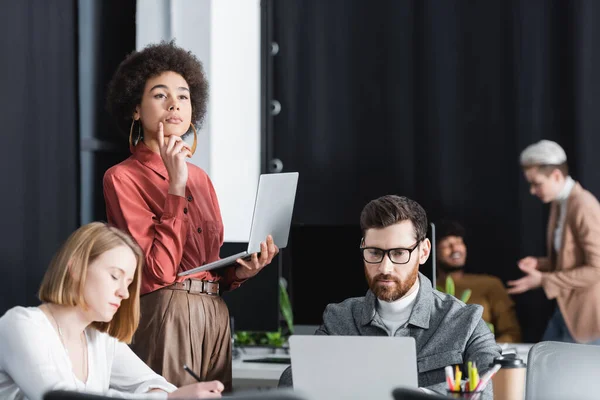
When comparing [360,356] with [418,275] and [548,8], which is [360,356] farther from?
[548,8]

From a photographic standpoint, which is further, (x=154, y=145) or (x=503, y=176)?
(x=503, y=176)

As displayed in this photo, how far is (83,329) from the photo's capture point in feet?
5.99

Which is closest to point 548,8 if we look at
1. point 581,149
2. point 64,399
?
point 581,149

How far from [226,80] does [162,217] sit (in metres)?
1.97

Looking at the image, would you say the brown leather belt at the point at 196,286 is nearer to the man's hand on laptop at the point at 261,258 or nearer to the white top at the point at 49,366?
the man's hand on laptop at the point at 261,258

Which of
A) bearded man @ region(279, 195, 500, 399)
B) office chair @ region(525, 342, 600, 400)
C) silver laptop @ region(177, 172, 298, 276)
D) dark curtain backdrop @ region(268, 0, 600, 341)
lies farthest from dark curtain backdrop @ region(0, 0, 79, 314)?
office chair @ region(525, 342, 600, 400)

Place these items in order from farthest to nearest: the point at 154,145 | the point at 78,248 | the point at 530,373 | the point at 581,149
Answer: the point at 581,149, the point at 154,145, the point at 530,373, the point at 78,248

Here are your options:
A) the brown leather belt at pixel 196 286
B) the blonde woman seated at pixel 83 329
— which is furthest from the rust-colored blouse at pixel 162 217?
the blonde woman seated at pixel 83 329

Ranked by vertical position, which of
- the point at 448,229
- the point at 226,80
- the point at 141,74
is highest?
the point at 226,80

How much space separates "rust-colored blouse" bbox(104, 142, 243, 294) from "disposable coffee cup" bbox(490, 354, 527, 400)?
0.82 m

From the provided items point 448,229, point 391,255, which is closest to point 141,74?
point 391,255

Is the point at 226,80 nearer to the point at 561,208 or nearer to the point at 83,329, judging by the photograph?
the point at 561,208

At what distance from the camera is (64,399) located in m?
1.26

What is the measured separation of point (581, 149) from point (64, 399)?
366cm
